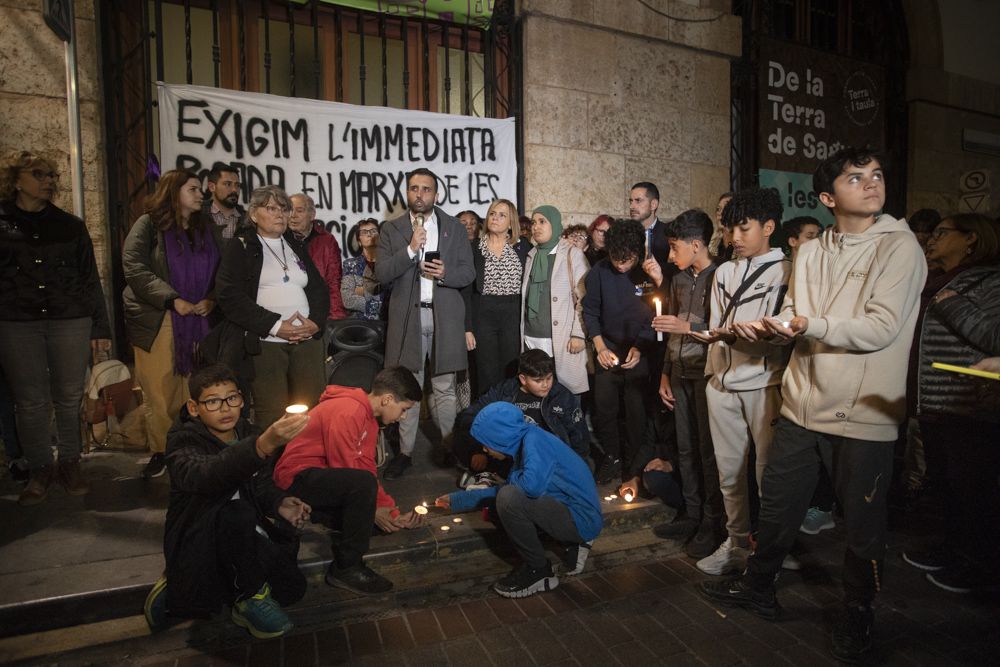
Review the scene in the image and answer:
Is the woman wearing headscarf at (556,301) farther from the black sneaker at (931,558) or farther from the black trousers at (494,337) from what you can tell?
the black sneaker at (931,558)

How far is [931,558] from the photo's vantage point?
370 cm

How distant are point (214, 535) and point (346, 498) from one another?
0.68m

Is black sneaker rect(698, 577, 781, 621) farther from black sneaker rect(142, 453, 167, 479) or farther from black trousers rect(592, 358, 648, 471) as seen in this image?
black sneaker rect(142, 453, 167, 479)

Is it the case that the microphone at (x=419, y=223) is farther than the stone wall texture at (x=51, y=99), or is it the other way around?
the stone wall texture at (x=51, y=99)

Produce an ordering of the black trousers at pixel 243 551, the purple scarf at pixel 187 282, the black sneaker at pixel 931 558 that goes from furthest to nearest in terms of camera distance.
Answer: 1. the purple scarf at pixel 187 282
2. the black sneaker at pixel 931 558
3. the black trousers at pixel 243 551

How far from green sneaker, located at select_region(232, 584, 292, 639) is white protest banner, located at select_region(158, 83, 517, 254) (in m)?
4.19

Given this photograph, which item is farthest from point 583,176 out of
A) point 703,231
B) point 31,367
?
point 31,367

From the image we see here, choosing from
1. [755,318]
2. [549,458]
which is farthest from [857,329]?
[549,458]

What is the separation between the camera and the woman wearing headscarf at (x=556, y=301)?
16.5ft

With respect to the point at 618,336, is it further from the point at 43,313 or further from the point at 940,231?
the point at 43,313

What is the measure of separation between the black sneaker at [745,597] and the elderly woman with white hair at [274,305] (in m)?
2.97

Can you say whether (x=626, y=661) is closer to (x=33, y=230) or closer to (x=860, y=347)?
(x=860, y=347)

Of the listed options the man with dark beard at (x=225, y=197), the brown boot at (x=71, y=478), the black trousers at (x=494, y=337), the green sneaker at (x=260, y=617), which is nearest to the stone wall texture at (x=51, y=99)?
the man with dark beard at (x=225, y=197)

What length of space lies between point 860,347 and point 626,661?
5.79ft
